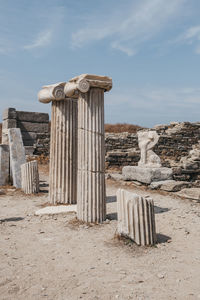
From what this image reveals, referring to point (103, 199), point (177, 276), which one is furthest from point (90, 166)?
point (177, 276)

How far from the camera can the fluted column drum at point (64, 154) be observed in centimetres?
611

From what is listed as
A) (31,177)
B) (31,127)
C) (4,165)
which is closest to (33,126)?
(31,127)

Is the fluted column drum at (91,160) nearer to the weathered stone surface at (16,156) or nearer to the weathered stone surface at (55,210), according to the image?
the weathered stone surface at (55,210)

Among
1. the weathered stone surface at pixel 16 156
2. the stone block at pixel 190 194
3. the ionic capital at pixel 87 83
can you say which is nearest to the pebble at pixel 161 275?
the ionic capital at pixel 87 83

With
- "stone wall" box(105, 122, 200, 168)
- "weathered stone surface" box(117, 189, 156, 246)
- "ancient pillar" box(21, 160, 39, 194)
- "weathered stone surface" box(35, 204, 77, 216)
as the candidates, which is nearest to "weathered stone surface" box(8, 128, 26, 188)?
"ancient pillar" box(21, 160, 39, 194)

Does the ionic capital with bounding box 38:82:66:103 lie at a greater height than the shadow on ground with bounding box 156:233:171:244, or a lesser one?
greater

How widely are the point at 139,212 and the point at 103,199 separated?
113 centimetres

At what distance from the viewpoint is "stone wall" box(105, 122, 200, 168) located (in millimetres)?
12922

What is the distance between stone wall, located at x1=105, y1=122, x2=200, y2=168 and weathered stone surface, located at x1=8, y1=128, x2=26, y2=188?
4.74 m

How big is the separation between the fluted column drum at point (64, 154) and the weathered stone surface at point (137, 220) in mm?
2317

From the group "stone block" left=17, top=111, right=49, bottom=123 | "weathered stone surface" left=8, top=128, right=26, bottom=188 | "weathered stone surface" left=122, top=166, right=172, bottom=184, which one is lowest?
"weathered stone surface" left=122, top=166, right=172, bottom=184

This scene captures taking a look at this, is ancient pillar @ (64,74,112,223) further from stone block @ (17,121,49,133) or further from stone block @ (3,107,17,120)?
stone block @ (17,121,49,133)

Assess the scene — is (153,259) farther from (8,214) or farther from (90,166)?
(8,214)

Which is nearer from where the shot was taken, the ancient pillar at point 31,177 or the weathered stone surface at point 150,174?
the ancient pillar at point 31,177
